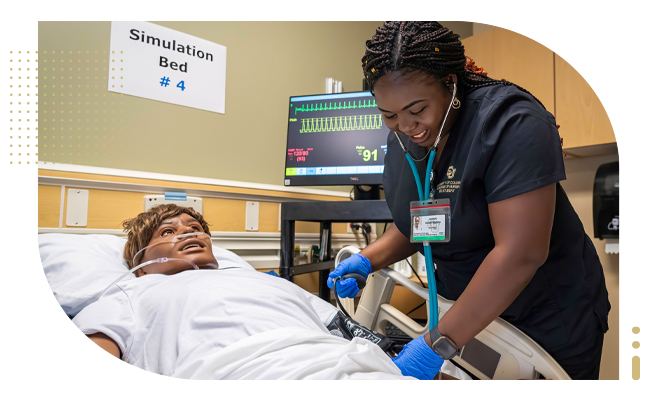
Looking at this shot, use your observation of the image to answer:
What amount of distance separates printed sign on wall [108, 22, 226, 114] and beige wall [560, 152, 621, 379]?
2077 millimetres

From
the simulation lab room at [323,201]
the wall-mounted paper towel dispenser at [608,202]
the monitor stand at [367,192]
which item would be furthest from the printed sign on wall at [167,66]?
the wall-mounted paper towel dispenser at [608,202]

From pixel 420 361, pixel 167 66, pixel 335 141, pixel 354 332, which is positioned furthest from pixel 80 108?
pixel 420 361

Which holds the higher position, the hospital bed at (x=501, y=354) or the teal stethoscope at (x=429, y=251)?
the teal stethoscope at (x=429, y=251)

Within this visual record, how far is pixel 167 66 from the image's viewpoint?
173 cm

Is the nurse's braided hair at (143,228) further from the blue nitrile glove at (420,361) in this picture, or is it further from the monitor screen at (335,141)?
the blue nitrile glove at (420,361)

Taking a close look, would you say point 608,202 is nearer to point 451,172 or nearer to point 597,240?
point 597,240

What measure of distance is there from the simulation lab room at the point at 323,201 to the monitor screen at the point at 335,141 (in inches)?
A: 0.4

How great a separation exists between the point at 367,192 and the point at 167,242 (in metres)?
0.96

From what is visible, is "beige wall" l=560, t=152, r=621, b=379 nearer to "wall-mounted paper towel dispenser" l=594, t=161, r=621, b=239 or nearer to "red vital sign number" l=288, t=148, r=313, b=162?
"wall-mounted paper towel dispenser" l=594, t=161, r=621, b=239

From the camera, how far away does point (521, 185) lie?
0.80m

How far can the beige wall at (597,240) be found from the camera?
85.0 inches

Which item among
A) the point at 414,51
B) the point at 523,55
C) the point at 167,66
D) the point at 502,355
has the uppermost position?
the point at 523,55
